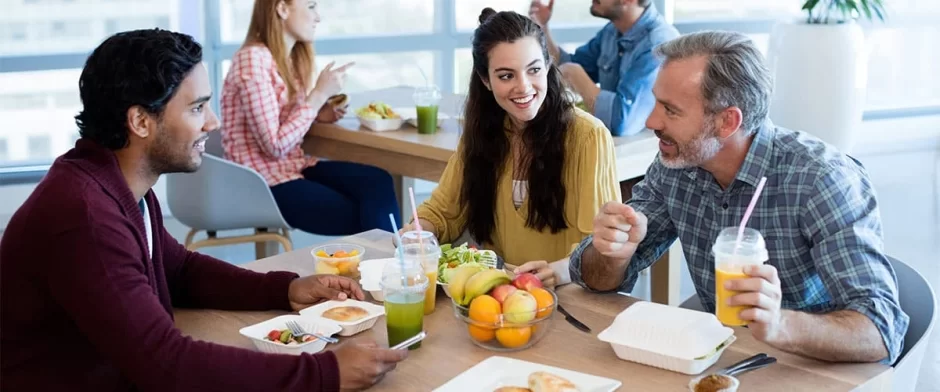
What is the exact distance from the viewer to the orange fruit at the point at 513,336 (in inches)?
67.7

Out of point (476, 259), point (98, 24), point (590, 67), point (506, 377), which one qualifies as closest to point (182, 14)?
point (98, 24)

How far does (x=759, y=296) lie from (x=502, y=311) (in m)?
0.40

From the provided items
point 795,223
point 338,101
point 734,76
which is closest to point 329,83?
point 338,101

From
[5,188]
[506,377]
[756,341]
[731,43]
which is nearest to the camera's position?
[506,377]

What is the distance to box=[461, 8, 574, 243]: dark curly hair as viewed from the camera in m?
2.57

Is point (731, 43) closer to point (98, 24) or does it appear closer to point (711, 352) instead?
point (711, 352)

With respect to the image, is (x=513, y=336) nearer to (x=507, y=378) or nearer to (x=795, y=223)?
(x=507, y=378)

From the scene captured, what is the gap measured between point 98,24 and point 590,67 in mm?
2252

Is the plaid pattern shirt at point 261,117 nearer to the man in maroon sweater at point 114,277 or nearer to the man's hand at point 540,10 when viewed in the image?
the man's hand at point 540,10

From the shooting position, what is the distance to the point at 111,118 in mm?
1698

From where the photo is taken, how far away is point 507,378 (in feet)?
5.30

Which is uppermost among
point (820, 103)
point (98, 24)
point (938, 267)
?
point (98, 24)

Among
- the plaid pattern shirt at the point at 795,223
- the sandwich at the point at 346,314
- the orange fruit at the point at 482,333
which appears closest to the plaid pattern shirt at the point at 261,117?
the plaid pattern shirt at the point at 795,223

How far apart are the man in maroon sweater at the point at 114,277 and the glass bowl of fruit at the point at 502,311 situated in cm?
16
